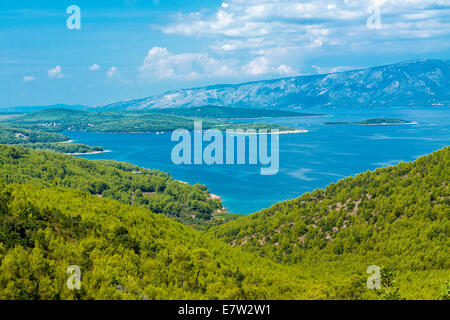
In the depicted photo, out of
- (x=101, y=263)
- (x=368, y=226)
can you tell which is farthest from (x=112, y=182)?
(x=101, y=263)

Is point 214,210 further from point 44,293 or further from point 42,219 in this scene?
point 44,293

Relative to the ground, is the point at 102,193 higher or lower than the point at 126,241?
higher

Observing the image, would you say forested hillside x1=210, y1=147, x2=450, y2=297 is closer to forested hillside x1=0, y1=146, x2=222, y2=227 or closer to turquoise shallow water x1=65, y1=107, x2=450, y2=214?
forested hillside x1=0, y1=146, x2=222, y2=227

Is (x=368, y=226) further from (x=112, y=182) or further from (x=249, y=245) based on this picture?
(x=112, y=182)

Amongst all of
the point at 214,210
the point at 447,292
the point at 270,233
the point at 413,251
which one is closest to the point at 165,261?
the point at 447,292

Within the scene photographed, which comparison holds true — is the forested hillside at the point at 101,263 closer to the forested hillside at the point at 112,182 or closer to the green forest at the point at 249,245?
the green forest at the point at 249,245

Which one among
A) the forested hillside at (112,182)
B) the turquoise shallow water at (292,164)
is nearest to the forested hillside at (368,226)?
the forested hillside at (112,182)
